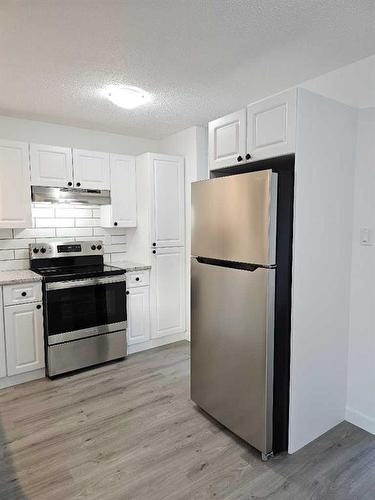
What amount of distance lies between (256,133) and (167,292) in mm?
2187

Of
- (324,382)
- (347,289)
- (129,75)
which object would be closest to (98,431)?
(324,382)

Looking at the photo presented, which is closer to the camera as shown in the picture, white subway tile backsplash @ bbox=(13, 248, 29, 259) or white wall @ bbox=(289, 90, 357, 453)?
white wall @ bbox=(289, 90, 357, 453)

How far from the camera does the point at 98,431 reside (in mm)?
2246

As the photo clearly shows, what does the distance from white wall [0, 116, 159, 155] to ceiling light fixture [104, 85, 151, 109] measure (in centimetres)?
104

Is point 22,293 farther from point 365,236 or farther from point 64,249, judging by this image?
point 365,236

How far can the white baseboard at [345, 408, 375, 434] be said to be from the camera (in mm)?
2168

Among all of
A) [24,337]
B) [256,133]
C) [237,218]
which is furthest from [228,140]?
[24,337]

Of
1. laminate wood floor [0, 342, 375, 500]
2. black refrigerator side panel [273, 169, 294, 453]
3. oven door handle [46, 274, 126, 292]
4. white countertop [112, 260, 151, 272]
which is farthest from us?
white countertop [112, 260, 151, 272]

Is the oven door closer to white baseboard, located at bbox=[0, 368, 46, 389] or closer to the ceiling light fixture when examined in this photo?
white baseboard, located at bbox=[0, 368, 46, 389]

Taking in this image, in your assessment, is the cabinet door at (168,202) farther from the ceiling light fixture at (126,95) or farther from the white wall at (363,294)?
the white wall at (363,294)

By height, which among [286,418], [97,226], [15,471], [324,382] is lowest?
[15,471]

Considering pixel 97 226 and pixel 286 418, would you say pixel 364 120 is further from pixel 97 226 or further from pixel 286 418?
pixel 97 226

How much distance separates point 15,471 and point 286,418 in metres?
1.60

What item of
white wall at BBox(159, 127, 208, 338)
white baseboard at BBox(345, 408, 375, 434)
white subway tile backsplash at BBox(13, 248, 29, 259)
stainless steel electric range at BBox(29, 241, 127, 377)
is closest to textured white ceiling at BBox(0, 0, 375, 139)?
white wall at BBox(159, 127, 208, 338)
